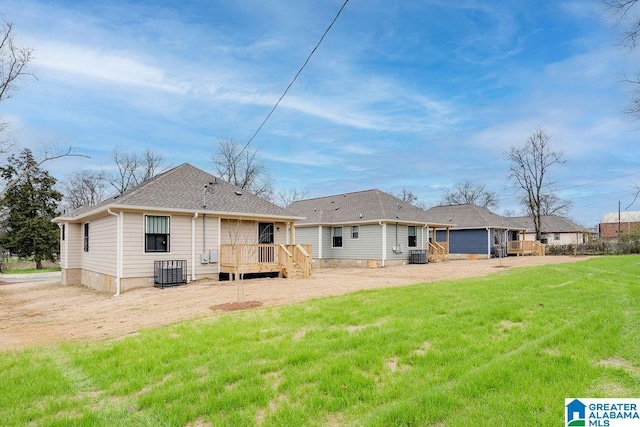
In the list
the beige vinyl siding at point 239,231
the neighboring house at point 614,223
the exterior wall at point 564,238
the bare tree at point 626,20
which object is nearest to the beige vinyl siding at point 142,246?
the beige vinyl siding at point 239,231

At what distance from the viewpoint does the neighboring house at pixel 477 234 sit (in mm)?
31677

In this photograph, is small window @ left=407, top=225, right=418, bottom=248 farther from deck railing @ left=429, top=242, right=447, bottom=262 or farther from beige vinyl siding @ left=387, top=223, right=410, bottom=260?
deck railing @ left=429, top=242, right=447, bottom=262

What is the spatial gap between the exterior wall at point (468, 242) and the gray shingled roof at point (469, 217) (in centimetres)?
68

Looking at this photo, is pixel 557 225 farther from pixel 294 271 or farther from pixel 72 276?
pixel 72 276

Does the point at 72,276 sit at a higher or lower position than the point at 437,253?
lower

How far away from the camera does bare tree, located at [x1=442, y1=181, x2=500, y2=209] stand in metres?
59.0

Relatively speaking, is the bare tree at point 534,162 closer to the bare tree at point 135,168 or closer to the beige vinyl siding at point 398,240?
the beige vinyl siding at point 398,240

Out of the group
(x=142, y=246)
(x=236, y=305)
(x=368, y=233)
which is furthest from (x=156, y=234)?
(x=368, y=233)

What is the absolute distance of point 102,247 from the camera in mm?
15695

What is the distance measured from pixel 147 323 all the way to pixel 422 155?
37.3 metres

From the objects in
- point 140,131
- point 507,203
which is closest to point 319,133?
point 140,131

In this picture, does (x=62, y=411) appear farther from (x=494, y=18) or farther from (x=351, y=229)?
(x=351, y=229)

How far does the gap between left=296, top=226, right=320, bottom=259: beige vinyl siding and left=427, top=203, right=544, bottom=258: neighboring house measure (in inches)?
422

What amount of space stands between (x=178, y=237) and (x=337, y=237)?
13.1m
